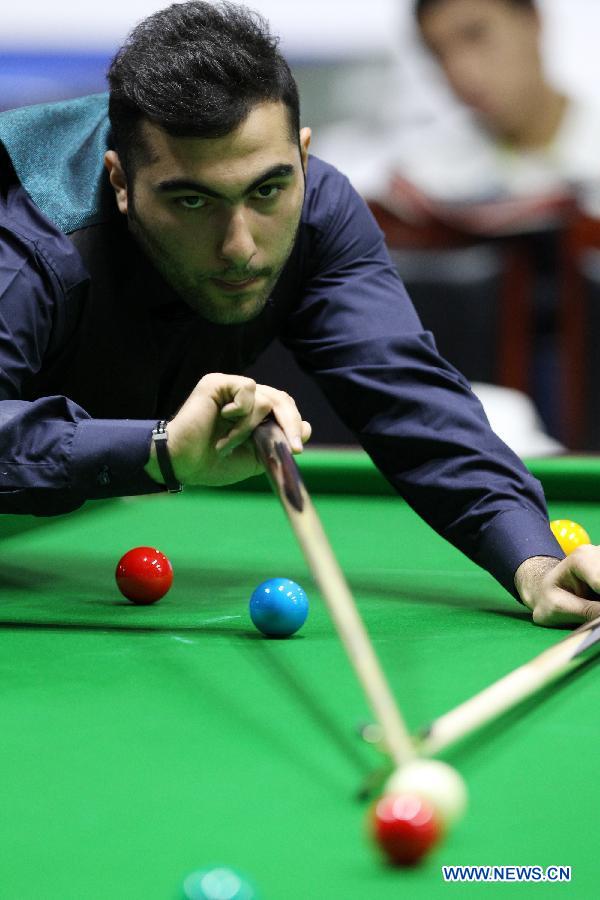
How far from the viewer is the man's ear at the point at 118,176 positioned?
2166 millimetres

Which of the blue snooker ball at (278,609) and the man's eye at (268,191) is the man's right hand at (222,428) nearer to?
the blue snooker ball at (278,609)

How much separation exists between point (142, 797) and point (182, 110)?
1.15m

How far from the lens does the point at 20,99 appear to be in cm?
587

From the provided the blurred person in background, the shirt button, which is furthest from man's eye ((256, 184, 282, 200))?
the blurred person in background

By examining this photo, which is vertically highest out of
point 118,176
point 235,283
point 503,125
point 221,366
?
point 118,176

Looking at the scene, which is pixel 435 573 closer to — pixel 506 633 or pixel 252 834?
pixel 506 633

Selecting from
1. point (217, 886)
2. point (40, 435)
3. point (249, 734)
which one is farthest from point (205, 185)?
point (217, 886)

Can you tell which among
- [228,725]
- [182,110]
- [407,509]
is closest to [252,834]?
[228,725]

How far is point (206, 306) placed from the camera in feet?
7.18

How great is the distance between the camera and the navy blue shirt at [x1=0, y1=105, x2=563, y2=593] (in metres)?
1.96

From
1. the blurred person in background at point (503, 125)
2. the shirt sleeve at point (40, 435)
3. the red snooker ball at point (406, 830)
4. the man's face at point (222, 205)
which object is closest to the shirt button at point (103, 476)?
the shirt sleeve at point (40, 435)

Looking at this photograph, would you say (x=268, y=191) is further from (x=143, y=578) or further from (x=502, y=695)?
(x=502, y=695)

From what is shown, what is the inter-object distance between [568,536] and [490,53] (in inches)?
151

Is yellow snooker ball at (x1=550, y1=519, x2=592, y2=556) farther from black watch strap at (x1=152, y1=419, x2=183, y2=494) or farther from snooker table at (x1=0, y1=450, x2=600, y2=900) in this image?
black watch strap at (x1=152, y1=419, x2=183, y2=494)
